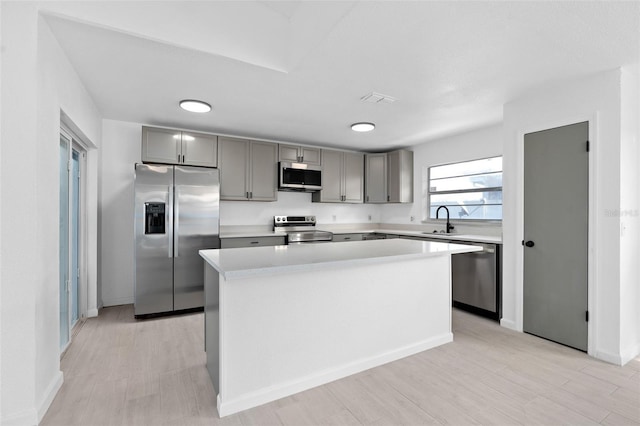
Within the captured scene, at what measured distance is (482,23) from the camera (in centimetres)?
181

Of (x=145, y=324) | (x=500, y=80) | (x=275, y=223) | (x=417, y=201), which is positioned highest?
(x=500, y=80)

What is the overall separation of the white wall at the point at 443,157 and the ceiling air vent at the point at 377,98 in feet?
5.99

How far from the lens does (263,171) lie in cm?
441

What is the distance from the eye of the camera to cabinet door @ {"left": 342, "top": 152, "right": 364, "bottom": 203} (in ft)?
17.0

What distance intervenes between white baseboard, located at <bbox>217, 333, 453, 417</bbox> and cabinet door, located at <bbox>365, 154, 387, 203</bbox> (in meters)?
3.01

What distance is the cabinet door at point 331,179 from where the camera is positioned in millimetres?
4953

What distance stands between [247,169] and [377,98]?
213 cm

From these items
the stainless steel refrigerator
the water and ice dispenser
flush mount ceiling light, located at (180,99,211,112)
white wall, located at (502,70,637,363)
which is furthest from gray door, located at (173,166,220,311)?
white wall, located at (502,70,637,363)

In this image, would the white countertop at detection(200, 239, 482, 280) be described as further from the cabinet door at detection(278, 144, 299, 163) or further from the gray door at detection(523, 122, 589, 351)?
the cabinet door at detection(278, 144, 299, 163)

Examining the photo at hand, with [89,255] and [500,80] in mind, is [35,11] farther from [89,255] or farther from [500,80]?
[500,80]

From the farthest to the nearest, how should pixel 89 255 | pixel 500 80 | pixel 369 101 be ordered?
pixel 89 255
pixel 369 101
pixel 500 80

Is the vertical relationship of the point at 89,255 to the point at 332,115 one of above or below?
below

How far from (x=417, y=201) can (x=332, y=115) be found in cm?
240

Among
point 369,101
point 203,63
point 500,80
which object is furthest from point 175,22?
point 500,80
